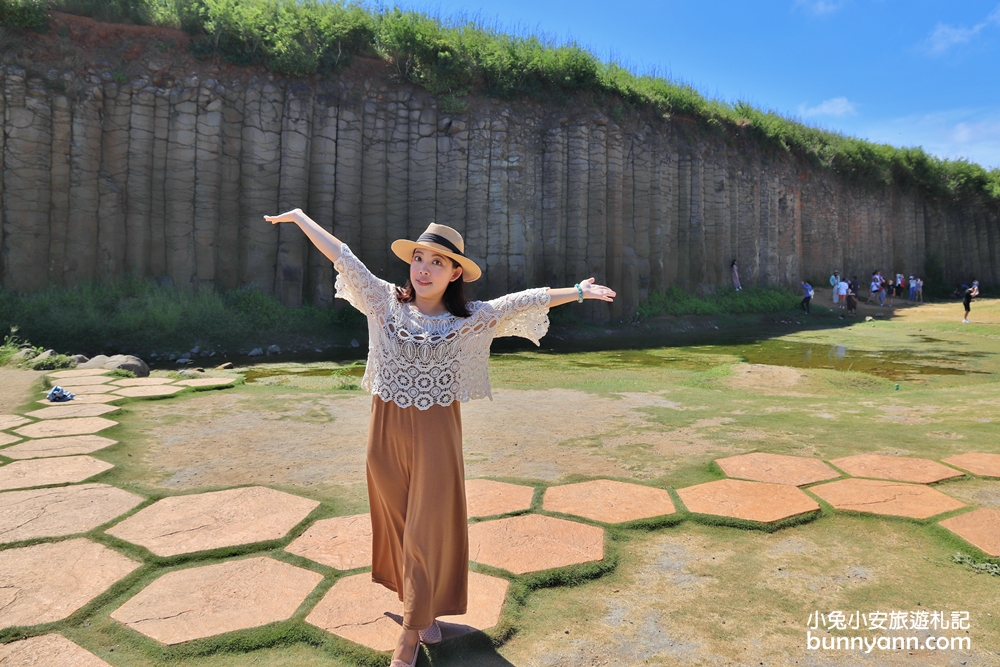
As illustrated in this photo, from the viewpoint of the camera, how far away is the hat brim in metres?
2.03

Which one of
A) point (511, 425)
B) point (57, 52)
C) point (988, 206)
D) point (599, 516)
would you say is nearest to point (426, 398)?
point (599, 516)

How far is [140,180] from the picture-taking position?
1122 cm

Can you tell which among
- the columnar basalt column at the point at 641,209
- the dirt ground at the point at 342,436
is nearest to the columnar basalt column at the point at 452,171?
the columnar basalt column at the point at 641,209

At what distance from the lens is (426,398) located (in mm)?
1980

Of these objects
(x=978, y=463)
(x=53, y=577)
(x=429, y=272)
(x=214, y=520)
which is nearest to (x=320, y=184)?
(x=214, y=520)

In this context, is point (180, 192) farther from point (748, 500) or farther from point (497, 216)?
point (748, 500)

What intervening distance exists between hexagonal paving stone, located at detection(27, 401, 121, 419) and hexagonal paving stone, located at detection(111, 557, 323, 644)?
289cm

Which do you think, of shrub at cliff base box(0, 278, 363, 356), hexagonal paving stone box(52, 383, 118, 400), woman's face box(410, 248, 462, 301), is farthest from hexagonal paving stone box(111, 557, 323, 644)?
shrub at cliff base box(0, 278, 363, 356)

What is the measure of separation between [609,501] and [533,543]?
0.56 meters

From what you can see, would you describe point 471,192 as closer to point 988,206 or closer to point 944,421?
point 944,421

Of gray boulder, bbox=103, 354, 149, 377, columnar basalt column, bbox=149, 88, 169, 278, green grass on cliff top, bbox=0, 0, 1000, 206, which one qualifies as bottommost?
gray boulder, bbox=103, 354, 149, 377

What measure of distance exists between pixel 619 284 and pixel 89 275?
10.8 meters

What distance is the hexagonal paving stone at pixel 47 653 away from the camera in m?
1.72

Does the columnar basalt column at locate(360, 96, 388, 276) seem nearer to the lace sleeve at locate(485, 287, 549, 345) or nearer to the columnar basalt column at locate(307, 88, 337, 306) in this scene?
the columnar basalt column at locate(307, 88, 337, 306)
